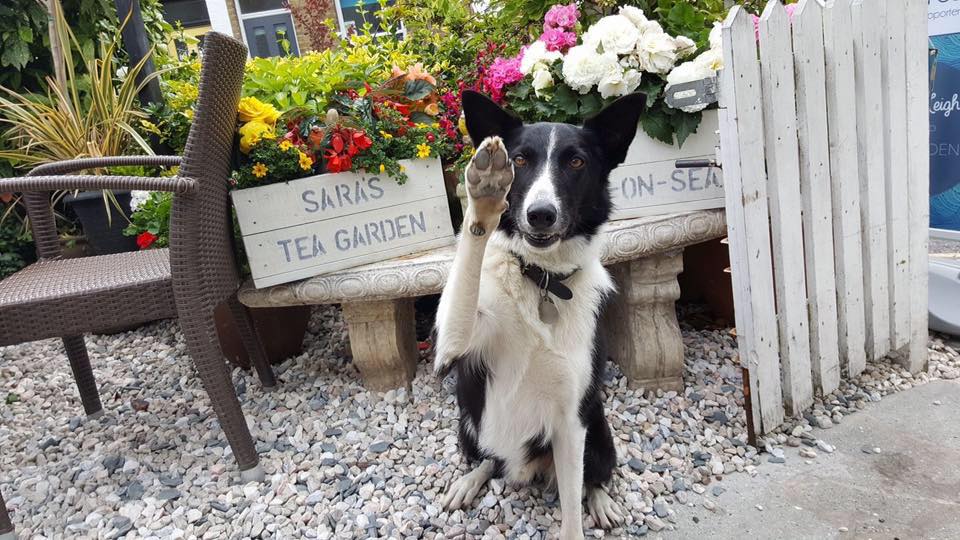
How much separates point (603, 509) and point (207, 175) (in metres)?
1.67

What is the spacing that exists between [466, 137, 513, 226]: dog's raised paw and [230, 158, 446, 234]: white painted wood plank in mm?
1177

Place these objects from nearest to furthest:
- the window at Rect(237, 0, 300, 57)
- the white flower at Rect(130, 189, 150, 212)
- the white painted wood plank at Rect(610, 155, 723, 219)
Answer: the white painted wood plank at Rect(610, 155, 723, 219)
the white flower at Rect(130, 189, 150, 212)
the window at Rect(237, 0, 300, 57)

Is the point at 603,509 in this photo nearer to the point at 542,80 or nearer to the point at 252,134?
the point at 542,80

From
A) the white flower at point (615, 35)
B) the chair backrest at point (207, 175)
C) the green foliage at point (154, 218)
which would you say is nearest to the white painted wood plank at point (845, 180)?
the white flower at point (615, 35)

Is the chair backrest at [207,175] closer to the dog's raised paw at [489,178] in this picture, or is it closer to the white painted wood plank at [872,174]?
the dog's raised paw at [489,178]

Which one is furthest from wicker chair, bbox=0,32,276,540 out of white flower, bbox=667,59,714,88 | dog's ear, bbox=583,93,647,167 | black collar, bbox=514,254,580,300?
white flower, bbox=667,59,714,88

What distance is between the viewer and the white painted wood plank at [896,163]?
6.56 feet

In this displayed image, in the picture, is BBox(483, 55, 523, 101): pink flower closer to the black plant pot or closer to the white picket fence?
the white picket fence

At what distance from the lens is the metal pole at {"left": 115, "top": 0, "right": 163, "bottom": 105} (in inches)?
135

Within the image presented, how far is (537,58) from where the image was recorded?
2.28 metres

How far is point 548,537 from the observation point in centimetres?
167

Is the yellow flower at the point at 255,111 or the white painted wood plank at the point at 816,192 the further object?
the yellow flower at the point at 255,111

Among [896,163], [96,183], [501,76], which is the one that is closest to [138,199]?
[96,183]

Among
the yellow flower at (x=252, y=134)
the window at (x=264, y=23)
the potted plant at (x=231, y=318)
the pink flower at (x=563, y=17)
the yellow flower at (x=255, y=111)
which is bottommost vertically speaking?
the potted plant at (x=231, y=318)
